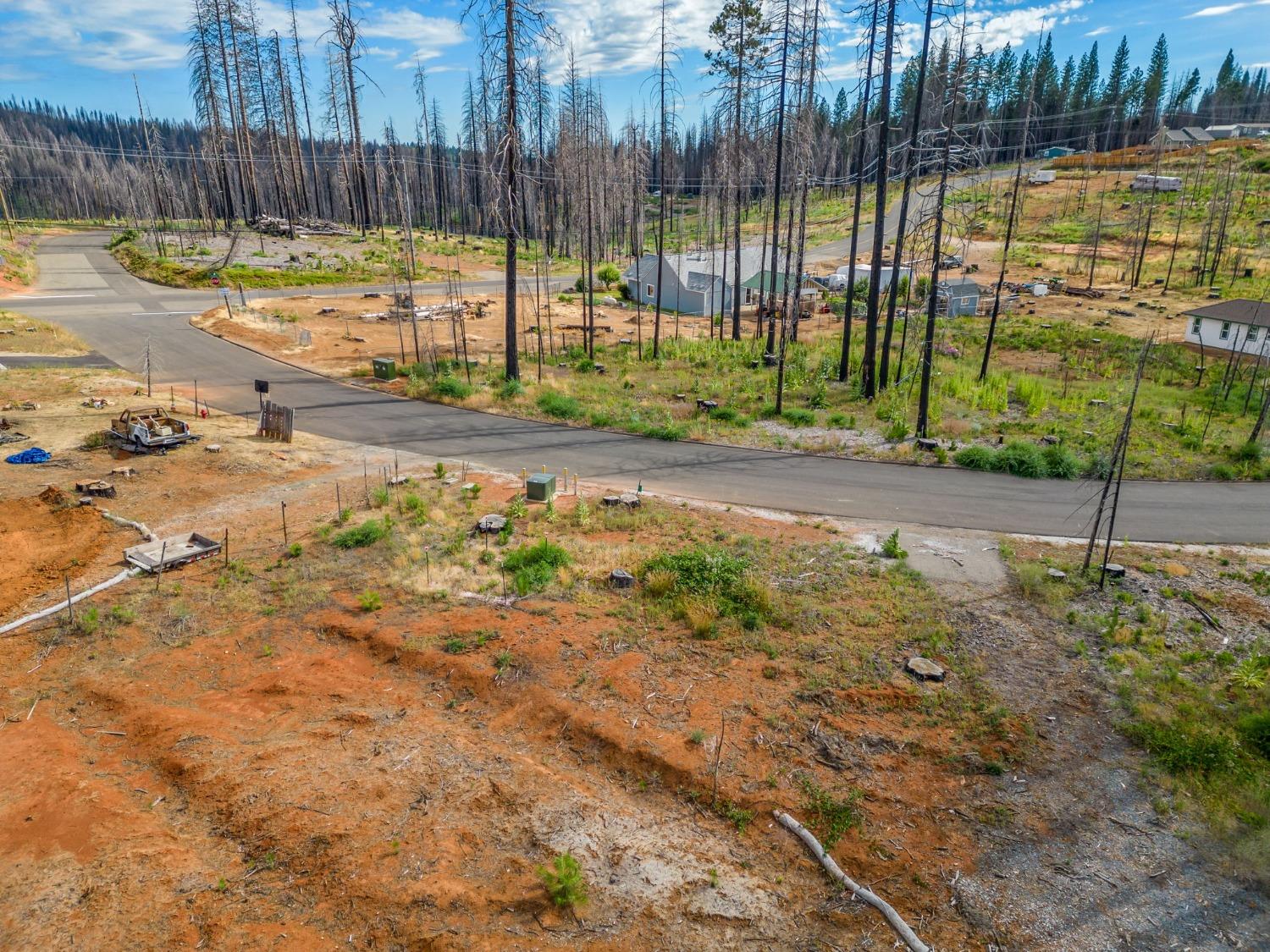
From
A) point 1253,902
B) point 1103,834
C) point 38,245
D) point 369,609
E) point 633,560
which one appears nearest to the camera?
point 1253,902

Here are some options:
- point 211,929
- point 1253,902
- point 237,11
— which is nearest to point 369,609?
point 211,929

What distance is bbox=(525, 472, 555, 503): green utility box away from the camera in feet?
62.6

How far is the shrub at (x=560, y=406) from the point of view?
92.7 feet

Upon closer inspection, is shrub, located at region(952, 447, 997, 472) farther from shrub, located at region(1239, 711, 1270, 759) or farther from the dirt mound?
the dirt mound

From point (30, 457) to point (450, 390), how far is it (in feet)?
46.7

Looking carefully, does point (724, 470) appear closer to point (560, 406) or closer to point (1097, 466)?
point (560, 406)

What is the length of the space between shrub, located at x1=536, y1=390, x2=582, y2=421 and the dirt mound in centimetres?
1548

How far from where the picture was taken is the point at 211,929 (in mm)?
7340

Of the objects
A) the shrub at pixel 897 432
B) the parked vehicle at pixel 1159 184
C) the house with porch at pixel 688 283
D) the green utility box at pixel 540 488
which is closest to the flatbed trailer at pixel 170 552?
the green utility box at pixel 540 488

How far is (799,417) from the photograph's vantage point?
2736 centimetres

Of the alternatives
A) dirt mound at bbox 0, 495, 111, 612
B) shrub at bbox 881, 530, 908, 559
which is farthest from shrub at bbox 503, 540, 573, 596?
dirt mound at bbox 0, 495, 111, 612

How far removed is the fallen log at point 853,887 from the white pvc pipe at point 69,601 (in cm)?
1345

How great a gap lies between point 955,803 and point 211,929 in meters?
9.11

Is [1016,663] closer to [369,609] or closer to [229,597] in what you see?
[369,609]
